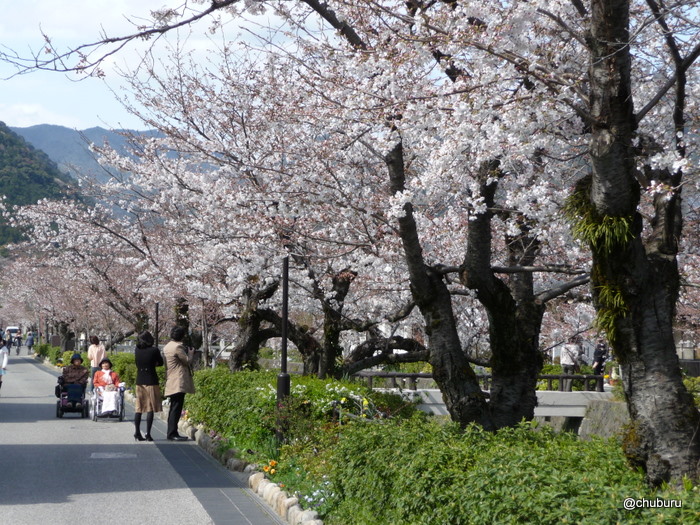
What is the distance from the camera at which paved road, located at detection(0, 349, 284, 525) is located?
26.4ft

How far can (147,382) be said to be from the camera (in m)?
Result: 14.5

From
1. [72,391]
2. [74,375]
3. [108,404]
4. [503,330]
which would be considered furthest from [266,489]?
[74,375]

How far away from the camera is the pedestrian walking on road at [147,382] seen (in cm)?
1432

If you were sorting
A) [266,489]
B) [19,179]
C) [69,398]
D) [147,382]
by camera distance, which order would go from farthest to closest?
[19,179]
[69,398]
[147,382]
[266,489]

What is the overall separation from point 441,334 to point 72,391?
11.9 meters

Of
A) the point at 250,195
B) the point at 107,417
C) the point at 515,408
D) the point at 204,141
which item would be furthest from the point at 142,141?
the point at 515,408

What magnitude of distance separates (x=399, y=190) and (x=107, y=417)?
38.1ft

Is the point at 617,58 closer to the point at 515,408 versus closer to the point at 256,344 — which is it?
the point at 515,408

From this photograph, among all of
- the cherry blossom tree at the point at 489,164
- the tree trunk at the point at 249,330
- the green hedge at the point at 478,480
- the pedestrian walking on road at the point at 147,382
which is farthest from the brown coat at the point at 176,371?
the green hedge at the point at 478,480

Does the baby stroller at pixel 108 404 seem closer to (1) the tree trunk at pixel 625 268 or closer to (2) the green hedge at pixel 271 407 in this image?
(2) the green hedge at pixel 271 407

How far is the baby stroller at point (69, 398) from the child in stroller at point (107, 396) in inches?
25.4

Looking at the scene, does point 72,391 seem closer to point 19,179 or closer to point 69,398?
point 69,398

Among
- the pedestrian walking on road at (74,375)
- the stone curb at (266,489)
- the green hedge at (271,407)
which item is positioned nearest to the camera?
the stone curb at (266,489)

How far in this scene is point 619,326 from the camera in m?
5.55
